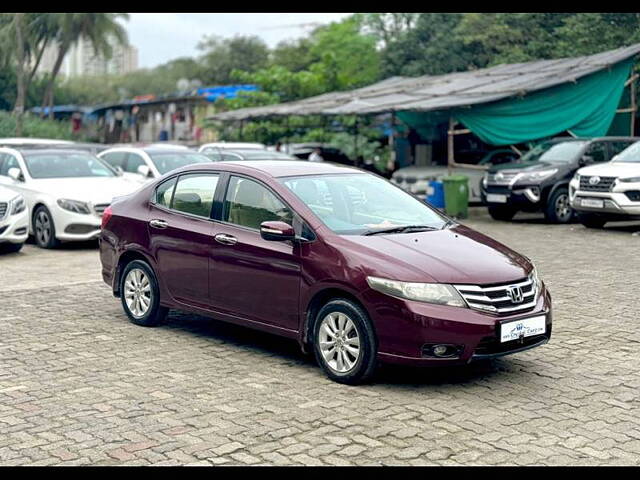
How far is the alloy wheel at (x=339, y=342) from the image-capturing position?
671cm

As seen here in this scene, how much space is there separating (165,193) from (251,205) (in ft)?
4.19

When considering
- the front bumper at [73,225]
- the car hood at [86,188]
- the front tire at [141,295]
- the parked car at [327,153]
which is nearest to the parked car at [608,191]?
the car hood at [86,188]

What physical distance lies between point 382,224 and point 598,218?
11.0m

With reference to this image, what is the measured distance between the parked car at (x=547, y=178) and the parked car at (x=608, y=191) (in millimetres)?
1046

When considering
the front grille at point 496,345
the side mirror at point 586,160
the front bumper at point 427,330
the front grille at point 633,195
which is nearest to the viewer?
the front bumper at point 427,330

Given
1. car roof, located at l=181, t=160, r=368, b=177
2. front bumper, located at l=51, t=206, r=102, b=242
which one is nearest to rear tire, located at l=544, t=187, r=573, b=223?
front bumper, located at l=51, t=206, r=102, b=242

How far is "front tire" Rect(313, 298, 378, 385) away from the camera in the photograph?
21.6ft

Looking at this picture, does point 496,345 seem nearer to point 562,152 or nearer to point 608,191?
point 608,191

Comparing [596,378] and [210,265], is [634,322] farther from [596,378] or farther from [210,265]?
[210,265]

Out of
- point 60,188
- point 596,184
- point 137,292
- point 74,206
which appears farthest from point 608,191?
point 137,292

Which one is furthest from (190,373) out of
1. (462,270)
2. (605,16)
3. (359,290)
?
(605,16)

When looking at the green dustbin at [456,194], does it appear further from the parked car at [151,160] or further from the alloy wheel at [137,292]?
the alloy wheel at [137,292]

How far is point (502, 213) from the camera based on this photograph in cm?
1988

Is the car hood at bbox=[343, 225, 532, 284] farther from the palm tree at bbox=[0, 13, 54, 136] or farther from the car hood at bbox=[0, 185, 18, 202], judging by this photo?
the palm tree at bbox=[0, 13, 54, 136]
